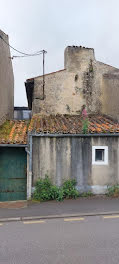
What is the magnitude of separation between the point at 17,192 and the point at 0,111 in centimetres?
432

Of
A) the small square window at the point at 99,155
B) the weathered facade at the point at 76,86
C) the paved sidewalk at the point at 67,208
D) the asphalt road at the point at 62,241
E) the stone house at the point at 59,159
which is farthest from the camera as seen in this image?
the weathered facade at the point at 76,86

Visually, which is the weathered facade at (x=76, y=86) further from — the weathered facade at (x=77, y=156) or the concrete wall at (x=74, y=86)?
the weathered facade at (x=77, y=156)

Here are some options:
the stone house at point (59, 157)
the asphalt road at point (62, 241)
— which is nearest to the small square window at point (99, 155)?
the stone house at point (59, 157)

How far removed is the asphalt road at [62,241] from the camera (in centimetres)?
460

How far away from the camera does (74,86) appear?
1531 centimetres

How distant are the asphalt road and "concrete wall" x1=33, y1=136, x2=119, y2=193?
9.11ft

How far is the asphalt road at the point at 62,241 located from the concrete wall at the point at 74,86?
9139 mm

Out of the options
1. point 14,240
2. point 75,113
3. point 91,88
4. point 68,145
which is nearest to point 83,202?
point 68,145

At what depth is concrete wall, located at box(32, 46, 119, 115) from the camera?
1498 centimetres

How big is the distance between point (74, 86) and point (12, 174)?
776cm

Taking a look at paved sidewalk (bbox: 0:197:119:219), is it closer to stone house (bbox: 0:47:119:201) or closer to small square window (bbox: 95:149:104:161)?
stone house (bbox: 0:47:119:201)

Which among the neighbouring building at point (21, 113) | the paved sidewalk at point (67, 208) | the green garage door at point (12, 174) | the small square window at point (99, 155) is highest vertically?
the neighbouring building at point (21, 113)

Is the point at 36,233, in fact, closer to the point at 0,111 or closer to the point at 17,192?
the point at 17,192

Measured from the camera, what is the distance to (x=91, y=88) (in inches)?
609
